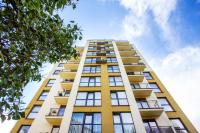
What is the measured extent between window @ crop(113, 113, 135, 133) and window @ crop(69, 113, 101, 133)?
1.30 metres

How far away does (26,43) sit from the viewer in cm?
808

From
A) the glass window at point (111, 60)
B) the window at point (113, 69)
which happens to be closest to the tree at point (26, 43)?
the window at point (113, 69)

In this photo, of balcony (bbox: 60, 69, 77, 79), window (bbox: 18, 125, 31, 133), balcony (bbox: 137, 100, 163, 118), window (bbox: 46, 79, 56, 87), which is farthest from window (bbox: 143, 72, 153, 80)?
window (bbox: 18, 125, 31, 133)

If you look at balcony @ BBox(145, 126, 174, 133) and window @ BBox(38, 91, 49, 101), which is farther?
window @ BBox(38, 91, 49, 101)

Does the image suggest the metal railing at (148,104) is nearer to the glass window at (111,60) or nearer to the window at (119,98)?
the window at (119,98)

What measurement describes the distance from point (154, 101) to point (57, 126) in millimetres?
9195

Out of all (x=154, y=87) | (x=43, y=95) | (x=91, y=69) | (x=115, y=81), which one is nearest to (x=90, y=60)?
(x=91, y=69)

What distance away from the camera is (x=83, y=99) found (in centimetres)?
1758

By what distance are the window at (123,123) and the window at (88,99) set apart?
7.10 feet

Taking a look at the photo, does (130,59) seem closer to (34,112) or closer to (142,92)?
(142,92)

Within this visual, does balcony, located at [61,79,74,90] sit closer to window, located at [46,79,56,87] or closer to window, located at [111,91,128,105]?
window, located at [46,79,56,87]

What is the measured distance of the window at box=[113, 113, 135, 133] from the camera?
550 inches

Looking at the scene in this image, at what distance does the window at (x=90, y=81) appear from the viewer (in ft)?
65.5

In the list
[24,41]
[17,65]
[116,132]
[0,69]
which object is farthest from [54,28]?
[116,132]
